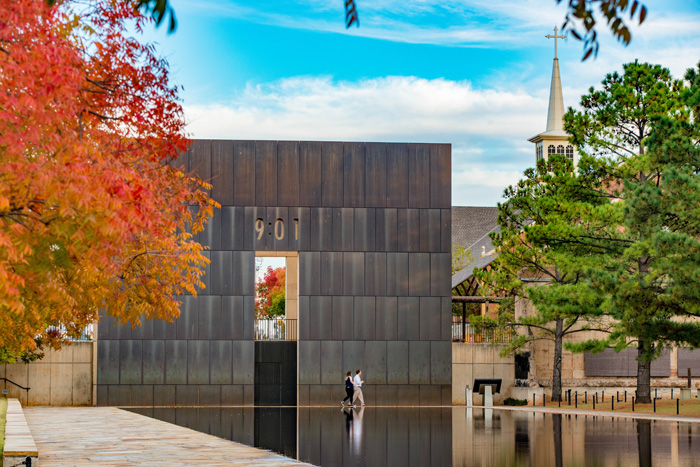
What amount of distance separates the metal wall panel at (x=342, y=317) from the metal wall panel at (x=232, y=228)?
14.5 feet

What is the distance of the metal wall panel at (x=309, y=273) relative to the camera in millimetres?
38156

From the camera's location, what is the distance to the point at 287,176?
38469 millimetres

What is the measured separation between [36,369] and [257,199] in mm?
10912

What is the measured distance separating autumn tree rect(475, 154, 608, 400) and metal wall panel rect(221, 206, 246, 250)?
32.6 ft

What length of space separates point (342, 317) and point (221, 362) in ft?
16.7

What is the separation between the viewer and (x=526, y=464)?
1599cm

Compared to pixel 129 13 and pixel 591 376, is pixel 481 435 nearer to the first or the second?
pixel 129 13

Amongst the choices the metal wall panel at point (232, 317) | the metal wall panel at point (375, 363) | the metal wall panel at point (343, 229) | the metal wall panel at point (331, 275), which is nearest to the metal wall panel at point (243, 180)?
the metal wall panel at point (343, 229)

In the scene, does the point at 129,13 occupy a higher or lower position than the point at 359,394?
higher

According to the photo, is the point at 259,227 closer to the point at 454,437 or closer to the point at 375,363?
the point at 375,363

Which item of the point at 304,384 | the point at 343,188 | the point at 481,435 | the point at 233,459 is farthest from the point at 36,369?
the point at 233,459

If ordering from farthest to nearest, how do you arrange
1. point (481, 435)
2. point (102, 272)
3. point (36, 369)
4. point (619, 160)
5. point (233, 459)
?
point (36, 369) < point (619, 160) < point (481, 435) < point (233, 459) < point (102, 272)

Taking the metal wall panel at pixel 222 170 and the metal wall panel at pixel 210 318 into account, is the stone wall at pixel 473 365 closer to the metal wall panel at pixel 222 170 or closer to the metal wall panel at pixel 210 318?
the metal wall panel at pixel 210 318

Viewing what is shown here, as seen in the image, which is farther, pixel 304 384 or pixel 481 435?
pixel 304 384
